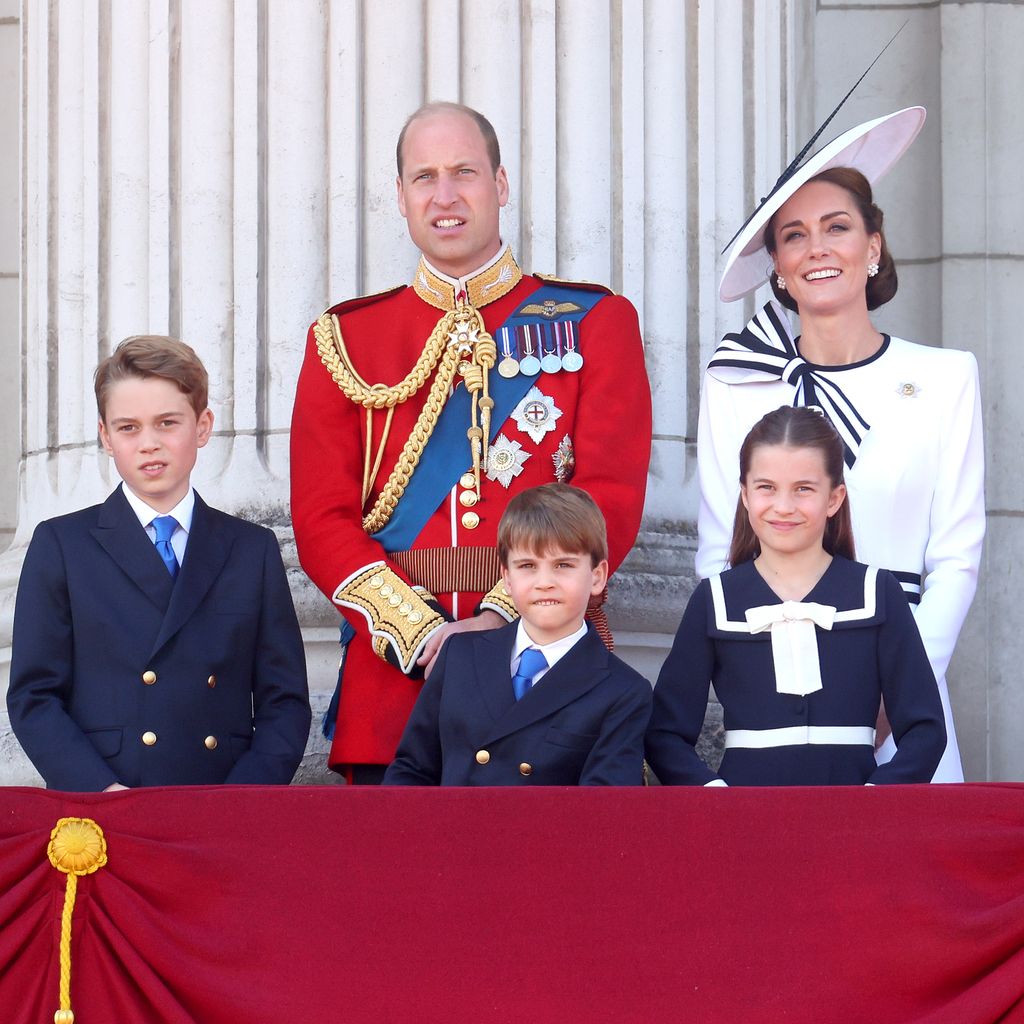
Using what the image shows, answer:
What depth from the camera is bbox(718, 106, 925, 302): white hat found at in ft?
13.1

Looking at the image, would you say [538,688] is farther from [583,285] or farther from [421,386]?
[583,285]

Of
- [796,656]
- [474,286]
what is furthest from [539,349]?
[796,656]

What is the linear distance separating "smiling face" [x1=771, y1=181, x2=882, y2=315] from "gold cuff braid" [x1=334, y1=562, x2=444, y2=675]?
96cm

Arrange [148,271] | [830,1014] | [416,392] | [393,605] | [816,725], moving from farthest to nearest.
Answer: [148,271]
[416,392]
[393,605]
[816,725]
[830,1014]

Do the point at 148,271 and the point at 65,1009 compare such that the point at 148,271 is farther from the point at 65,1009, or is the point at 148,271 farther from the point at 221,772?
the point at 65,1009

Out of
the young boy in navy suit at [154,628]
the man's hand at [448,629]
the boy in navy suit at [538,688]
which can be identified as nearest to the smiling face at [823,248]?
the boy in navy suit at [538,688]

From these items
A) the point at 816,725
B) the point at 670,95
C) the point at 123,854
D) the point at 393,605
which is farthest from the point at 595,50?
the point at 123,854

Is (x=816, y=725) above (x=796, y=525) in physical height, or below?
below

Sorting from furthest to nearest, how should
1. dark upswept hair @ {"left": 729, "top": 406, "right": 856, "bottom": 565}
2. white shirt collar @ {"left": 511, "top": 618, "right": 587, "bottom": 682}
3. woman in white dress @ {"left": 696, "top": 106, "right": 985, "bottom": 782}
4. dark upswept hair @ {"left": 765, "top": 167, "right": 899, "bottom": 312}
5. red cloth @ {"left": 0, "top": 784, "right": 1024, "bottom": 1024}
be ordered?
dark upswept hair @ {"left": 765, "top": 167, "right": 899, "bottom": 312}, woman in white dress @ {"left": 696, "top": 106, "right": 985, "bottom": 782}, dark upswept hair @ {"left": 729, "top": 406, "right": 856, "bottom": 565}, white shirt collar @ {"left": 511, "top": 618, "right": 587, "bottom": 682}, red cloth @ {"left": 0, "top": 784, "right": 1024, "bottom": 1024}

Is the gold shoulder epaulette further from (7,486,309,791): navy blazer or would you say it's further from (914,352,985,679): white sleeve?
(7,486,309,791): navy blazer

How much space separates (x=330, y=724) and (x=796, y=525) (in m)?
1.07

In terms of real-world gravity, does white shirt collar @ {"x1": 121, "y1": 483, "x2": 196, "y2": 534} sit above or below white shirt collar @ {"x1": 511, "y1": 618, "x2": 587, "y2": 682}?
above

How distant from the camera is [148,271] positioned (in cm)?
491

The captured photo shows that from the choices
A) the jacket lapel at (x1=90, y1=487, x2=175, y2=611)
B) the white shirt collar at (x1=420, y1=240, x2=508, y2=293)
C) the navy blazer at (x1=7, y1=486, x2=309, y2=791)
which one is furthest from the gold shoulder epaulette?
the jacket lapel at (x1=90, y1=487, x2=175, y2=611)
